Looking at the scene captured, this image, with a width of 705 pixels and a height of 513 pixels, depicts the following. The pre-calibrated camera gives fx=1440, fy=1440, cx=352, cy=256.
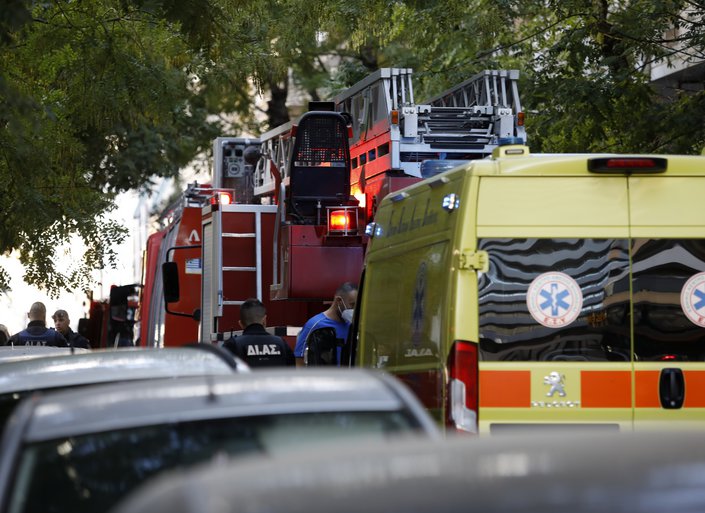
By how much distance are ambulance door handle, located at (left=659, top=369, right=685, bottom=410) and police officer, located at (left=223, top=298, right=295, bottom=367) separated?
13.5 feet

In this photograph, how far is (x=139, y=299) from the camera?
2142 centimetres

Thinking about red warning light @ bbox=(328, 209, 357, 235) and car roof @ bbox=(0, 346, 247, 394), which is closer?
car roof @ bbox=(0, 346, 247, 394)

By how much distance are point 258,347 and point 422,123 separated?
2951 millimetres

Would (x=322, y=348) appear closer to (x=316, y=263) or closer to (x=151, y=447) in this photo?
(x=316, y=263)

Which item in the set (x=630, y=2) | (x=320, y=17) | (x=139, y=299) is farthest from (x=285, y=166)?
(x=139, y=299)

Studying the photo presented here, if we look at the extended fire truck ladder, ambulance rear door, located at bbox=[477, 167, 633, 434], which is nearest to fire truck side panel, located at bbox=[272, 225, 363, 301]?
the extended fire truck ladder

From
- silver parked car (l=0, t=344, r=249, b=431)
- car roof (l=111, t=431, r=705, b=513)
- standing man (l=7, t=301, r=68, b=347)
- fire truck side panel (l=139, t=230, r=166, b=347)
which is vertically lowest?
car roof (l=111, t=431, r=705, b=513)

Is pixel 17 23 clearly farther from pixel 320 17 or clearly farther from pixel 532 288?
pixel 320 17

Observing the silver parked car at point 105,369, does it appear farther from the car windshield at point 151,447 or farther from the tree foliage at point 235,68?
the tree foliage at point 235,68

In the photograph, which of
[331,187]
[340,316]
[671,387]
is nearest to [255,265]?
[331,187]

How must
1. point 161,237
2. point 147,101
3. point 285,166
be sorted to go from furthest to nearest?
point 161,237, point 285,166, point 147,101

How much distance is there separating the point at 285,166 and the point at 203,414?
11153mm

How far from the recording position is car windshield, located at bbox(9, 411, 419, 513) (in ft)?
13.4

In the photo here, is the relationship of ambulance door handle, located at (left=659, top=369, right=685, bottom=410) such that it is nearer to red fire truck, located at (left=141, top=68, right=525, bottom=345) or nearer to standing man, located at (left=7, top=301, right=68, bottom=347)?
red fire truck, located at (left=141, top=68, right=525, bottom=345)
